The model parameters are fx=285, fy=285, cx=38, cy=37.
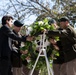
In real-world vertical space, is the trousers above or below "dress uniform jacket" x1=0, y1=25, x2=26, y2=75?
below

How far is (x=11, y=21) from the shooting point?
19.6 feet

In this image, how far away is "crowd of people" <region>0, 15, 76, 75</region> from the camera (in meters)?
5.72

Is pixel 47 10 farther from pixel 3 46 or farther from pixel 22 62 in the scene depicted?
pixel 3 46

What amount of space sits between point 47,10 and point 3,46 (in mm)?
14355

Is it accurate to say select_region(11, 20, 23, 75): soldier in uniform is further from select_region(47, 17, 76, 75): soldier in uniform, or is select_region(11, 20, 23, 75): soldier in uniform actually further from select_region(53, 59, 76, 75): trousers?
select_region(47, 17, 76, 75): soldier in uniform

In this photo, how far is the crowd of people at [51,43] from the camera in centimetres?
572

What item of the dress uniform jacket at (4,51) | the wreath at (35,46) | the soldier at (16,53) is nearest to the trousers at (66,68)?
the wreath at (35,46)

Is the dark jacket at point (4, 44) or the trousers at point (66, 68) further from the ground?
the dark jacket at point (4, 44)

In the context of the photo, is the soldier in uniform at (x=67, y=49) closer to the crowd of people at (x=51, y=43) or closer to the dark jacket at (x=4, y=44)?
the crowd of people at (x=51, y=43)

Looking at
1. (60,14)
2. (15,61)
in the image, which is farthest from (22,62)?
(60,14)

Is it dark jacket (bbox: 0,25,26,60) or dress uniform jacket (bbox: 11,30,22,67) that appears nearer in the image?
dark jacket (bbox: 0,25,26,60)

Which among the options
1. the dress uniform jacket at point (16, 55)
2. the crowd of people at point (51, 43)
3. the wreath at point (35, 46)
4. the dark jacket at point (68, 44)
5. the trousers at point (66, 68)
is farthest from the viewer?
the dress uniform jacket at point (16, 55)

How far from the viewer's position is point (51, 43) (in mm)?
5949

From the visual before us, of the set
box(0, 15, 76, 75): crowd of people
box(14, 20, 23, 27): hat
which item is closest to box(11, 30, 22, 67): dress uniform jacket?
box(0, 15, 76, 75): crowd of people
